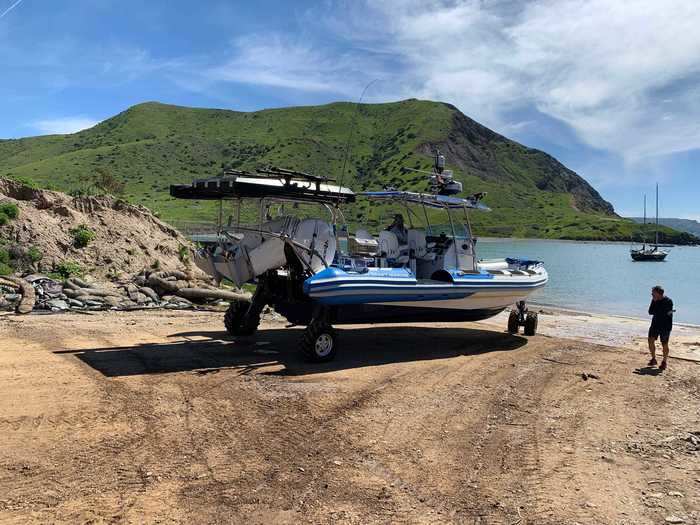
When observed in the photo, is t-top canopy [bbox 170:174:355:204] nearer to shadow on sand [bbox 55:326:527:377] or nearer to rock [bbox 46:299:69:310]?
shadow on sand [bbox 55:326:527:377]

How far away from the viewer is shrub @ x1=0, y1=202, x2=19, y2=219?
1830 cm

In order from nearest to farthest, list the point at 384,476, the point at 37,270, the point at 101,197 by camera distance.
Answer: the point at 384,476 → the point at 37,270 → the point at 101,197

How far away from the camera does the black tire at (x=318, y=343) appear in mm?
9917

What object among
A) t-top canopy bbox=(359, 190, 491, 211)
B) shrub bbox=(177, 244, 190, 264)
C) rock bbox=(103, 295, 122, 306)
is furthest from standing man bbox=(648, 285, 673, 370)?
shrub bbox=(177, 244, 190, 264)

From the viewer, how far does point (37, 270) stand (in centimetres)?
1759

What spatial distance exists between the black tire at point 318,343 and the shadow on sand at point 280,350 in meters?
0.14

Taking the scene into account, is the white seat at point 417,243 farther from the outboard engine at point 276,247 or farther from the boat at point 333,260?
the outboard engine at point 276,247

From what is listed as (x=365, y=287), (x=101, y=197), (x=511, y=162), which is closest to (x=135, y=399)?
(x=365, y=287)

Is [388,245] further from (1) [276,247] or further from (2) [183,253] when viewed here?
(2) [183,253]

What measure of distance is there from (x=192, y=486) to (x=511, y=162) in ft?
640

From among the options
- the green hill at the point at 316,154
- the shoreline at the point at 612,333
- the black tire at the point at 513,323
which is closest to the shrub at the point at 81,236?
the shoreline at the point at 612,333

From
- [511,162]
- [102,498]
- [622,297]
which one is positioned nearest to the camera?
[102,498]

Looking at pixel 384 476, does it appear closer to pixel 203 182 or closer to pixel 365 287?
pixel 365 287

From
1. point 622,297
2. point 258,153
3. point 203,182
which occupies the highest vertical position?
point 258,153
